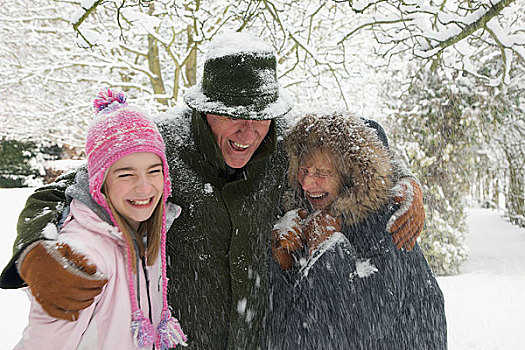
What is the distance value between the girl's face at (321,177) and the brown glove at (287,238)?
0.10 meters

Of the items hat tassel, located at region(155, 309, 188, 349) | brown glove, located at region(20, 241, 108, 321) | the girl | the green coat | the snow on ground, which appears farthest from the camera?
the snow on ground

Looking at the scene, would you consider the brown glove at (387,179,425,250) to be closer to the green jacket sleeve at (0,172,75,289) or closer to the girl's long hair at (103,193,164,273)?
the girl's long hair at (103,193,164,273)

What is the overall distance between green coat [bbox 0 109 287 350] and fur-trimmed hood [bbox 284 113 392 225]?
172mm

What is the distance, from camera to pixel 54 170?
12.6 metres

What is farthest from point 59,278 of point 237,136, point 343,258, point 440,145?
point 440,145

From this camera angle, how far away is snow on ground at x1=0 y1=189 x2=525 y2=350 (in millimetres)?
4773

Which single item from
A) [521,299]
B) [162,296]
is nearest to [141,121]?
[162,296]

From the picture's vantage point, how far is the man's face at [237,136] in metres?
1.82

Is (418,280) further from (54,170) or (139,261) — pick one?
(54,170)

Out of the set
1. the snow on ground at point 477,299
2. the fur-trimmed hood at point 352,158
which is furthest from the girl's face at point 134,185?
the snow on ground at point 477,299

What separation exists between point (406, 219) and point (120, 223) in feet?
3.42

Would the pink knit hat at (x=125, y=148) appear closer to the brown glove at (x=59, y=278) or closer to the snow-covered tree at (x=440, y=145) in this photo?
the brown glove at (x=59, y=278)

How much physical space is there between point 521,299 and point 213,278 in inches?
A: 216

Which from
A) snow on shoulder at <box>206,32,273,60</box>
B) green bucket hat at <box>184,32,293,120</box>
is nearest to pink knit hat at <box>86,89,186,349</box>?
green bucket hat at <box>184,32,293,120</box>
